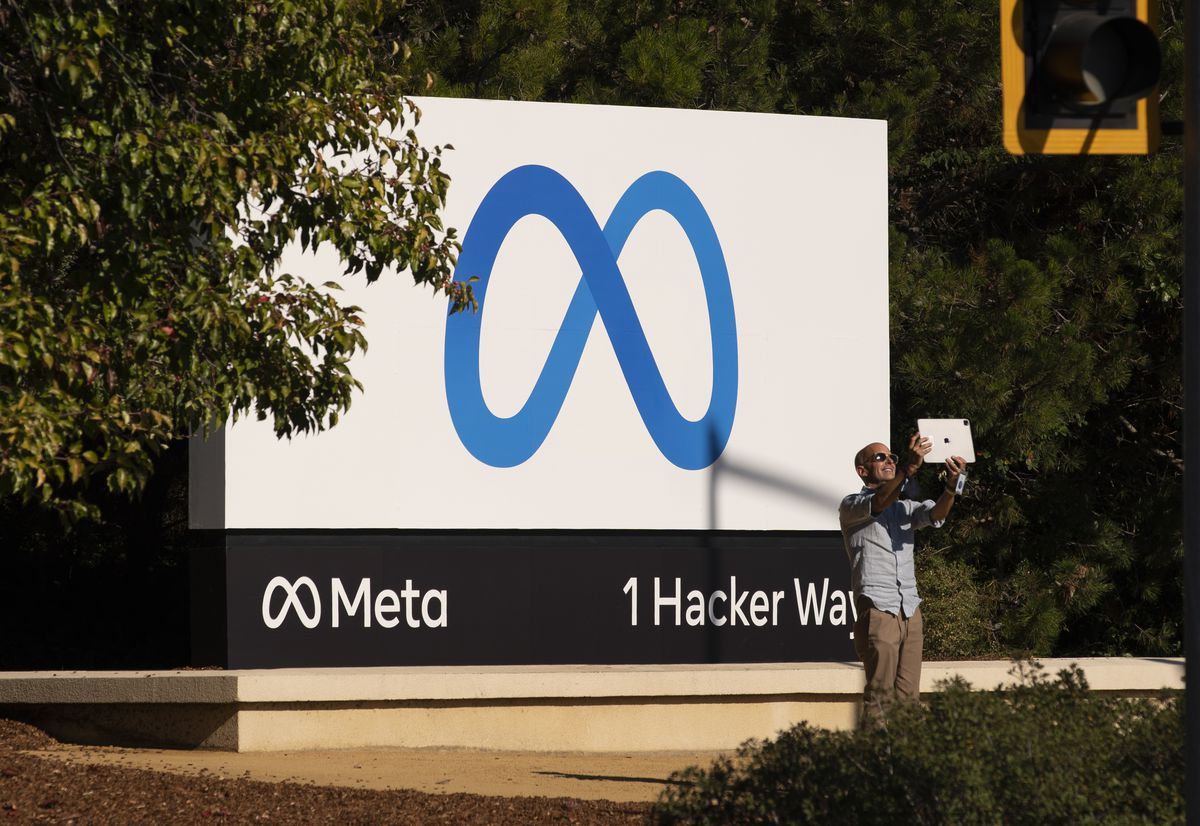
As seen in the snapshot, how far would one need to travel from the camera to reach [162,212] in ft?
23.4

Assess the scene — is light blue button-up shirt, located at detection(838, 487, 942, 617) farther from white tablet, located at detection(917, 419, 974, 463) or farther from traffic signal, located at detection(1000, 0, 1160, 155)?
traffic signal, located at detection(1000, 0, 1160, 155)

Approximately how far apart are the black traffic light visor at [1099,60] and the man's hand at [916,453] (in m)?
3.46

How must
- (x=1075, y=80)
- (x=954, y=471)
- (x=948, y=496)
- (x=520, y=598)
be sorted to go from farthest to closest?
1. (x=520, y=598)
2. (x=954, y=471)
3. (x=948, y=496)
4. (x=1075, y=80)

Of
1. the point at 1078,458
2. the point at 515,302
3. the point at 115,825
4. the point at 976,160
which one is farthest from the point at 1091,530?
the point at 115,825

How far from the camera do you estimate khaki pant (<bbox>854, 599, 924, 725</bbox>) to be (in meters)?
8.43

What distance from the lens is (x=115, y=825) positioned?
7.66 m

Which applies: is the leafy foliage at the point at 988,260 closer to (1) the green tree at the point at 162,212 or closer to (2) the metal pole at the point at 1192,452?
(1) the green tree at the point at 162,212

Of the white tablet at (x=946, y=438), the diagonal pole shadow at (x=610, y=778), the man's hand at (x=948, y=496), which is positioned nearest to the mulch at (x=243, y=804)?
the diagonal pole shadow at (x=610, y=778)

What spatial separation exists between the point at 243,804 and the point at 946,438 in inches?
164

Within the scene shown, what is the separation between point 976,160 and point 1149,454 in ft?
11.4

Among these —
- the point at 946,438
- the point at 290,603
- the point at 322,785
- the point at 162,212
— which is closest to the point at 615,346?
the point at 290,603

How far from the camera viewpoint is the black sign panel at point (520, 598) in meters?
11.0

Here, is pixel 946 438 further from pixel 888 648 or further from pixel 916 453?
pixel 888 648

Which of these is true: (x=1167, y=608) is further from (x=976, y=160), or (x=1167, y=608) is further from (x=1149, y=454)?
(x=976, y=160)
